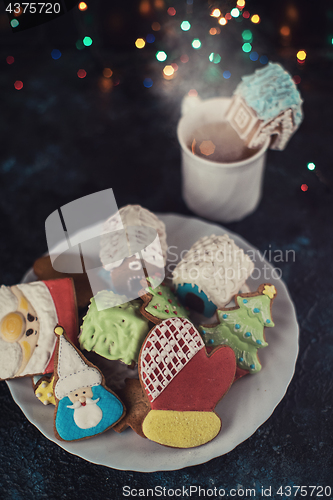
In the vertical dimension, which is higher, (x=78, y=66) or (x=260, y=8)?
(x=260, y=8)

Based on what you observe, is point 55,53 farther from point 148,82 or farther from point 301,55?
point 301,55

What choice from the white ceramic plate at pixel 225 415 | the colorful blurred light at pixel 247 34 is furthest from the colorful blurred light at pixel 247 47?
the white ceramic plate at pixel 225 415

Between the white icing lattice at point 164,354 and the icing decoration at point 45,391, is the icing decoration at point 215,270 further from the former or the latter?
the icing decoration at point 45,391

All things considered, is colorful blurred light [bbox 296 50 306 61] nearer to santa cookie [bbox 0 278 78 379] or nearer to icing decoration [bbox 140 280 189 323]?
icing decoration [bbox 140 280 189 323]

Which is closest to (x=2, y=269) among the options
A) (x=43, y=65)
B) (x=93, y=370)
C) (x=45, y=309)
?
(x=45, y=309)

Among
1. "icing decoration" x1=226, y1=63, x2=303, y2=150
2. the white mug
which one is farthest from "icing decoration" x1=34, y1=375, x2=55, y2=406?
"icing decoration" x1=226, y1=63, x2=303, y2=150

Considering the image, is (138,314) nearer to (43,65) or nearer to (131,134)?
(131,134)
